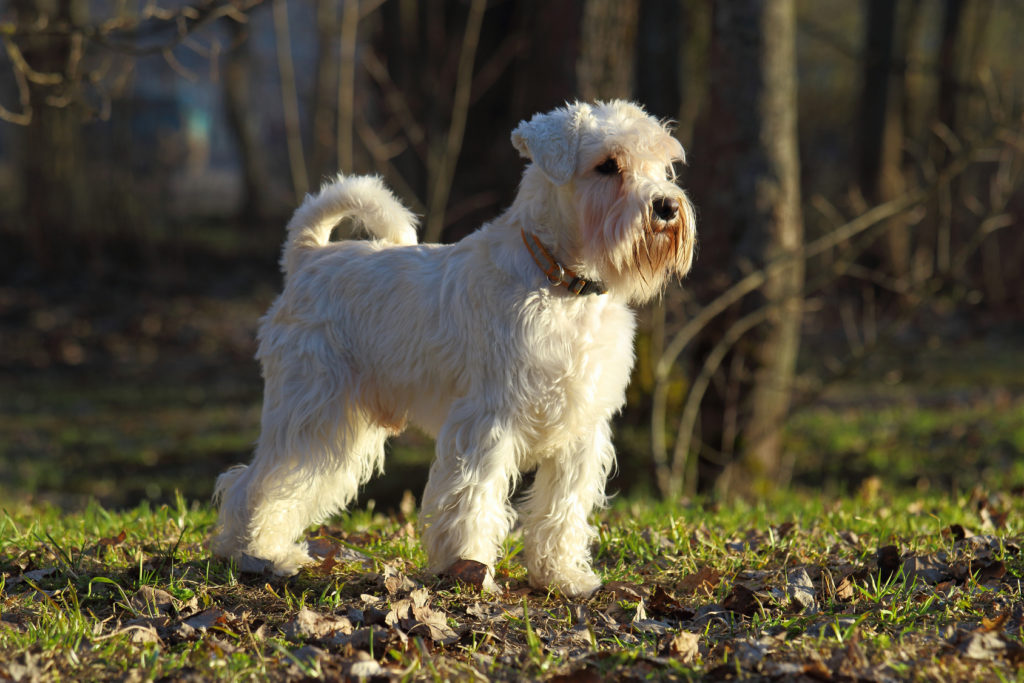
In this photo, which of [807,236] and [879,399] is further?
[807,236]

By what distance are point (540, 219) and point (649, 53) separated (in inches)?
441

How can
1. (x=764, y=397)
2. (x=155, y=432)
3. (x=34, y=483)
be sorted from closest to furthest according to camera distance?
(x=764, y=397), (x=34, y=483), (x=155, y=432)

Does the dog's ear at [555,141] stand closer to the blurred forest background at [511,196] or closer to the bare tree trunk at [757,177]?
the blurred forest background at [511,196]

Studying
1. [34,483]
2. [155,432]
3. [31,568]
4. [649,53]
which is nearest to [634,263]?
[31,568]

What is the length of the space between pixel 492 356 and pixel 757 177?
4.53m

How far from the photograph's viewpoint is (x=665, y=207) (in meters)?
4.06

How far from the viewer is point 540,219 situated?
13.8ft

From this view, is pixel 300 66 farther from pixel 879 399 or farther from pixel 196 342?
pixel 879 399

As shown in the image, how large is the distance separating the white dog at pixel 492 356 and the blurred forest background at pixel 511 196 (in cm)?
228

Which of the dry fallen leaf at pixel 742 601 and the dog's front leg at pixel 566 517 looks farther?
the dog's front leg at pixel 566 517

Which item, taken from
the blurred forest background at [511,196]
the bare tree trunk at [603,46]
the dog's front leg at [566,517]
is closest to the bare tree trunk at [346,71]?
Result: the blurred forest background at [511,196]

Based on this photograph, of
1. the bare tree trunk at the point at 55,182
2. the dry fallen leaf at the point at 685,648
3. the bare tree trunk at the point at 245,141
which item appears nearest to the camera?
the dry fallen leaf at the point at 685,648

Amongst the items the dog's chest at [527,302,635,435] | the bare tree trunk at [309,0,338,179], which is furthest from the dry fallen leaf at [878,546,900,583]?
the bare tree trunk at [309,0,338,179]

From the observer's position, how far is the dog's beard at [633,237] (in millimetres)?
4012
